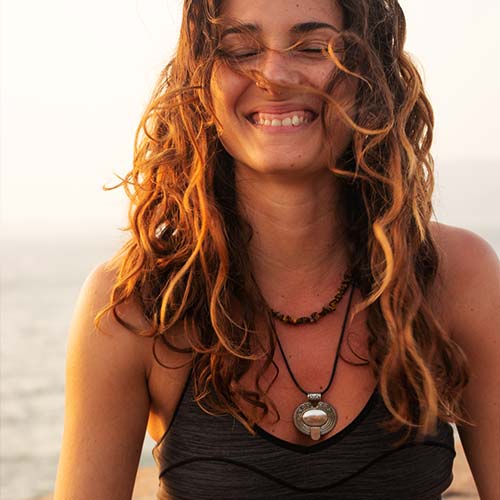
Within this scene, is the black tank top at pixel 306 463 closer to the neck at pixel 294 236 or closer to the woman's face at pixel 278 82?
the neck at pixel 294 236

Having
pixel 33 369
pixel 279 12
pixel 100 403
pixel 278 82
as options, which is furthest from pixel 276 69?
pixel 33 369

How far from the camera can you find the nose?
83.7 inches

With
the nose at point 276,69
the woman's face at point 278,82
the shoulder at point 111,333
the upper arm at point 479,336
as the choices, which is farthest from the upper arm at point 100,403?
the upper arm at point 479,336

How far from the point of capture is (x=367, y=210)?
7.68 feet

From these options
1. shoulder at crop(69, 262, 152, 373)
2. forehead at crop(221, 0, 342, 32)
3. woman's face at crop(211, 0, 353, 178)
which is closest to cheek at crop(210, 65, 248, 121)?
woman's face at crop(211, 0, 353, 178)

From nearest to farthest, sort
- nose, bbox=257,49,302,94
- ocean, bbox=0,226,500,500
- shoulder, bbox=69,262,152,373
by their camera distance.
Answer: nose, bbox=257,49,302,94 < shoulder, bbox=69,262,152,373 < ocean, bbox=0,226,500,500

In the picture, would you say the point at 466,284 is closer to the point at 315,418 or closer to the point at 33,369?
the point at 315,418

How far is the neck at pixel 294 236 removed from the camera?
2.32 m

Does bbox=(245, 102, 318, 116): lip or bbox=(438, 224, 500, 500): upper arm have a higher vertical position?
bbox=(245, 102, 318, 116): lip

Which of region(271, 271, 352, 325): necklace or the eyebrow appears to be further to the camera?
region(271, 271, 352, 325): necklace

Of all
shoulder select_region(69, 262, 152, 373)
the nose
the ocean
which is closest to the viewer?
the nose

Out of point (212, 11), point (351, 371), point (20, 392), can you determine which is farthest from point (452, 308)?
point (20, 392)

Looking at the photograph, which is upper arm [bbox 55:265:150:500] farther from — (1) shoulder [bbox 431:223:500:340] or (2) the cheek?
(1) shoulder [bbox 431:223:500:340]

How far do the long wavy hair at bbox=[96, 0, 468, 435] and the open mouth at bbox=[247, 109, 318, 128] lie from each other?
0.15 ft
